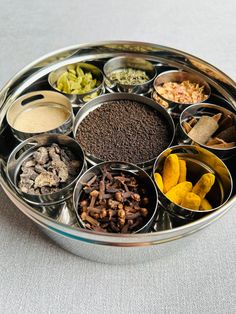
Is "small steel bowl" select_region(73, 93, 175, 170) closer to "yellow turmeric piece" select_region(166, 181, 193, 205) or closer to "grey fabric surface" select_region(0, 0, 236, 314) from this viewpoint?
"yellow turmeric piece" select_region(166, 181, 193, 205)

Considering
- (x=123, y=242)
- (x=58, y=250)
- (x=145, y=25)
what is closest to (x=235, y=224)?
(x=123, y=242)

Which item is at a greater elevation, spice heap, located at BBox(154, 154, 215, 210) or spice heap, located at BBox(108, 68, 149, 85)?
spice heap, located at BBox(108, 68, 149, 85)

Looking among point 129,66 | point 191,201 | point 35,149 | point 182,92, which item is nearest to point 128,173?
point 191,201

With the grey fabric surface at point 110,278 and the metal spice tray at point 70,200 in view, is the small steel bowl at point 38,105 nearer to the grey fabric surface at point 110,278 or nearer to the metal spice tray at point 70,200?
the metal spice tray at point 70,200

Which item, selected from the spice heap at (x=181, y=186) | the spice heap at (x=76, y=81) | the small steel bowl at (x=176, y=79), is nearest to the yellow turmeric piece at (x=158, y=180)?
the spice heap at (x=181, y=186)

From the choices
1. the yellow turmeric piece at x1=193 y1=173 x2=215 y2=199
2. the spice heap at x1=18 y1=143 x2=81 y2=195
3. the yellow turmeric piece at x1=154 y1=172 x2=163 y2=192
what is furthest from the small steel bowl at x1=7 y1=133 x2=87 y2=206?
the yellow turmeric piece at x1=193 y1=173 x2=215 y2=199
